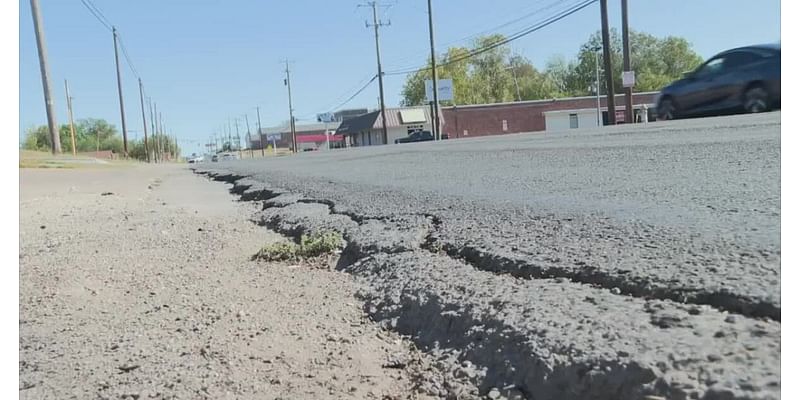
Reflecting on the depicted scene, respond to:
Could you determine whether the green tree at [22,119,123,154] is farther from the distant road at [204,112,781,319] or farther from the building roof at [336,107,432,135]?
the distant road at [204,112,781,319]

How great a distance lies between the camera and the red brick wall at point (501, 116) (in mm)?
60469

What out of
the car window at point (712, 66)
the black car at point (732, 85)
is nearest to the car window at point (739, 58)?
the black car at point (732, 85)

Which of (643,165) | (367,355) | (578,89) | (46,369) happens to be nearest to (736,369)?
(367,355)

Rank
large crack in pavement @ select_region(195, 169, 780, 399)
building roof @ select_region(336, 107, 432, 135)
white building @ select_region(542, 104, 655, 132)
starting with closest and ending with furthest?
large crack in pavement @ select_region(195, 169, 780, 399), white building @ select_region(542, 104, 655, 132), building roof @ select_region(336, 107, 432, 135)

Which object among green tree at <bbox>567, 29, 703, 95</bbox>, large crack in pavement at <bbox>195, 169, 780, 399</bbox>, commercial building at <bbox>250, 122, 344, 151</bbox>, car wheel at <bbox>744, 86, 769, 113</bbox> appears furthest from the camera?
commercial building at <bbox>250, 122, 344, 151</bbox>

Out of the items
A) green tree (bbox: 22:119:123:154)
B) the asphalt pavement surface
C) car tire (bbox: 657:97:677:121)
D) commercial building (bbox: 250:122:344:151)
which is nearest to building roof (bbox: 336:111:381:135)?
commercial building (bbox: 250:122:344:151)

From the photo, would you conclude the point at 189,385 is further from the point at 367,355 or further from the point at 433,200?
the point at 433,200

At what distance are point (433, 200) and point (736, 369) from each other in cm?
385

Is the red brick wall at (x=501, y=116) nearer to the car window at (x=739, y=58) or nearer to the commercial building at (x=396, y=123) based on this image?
the commercial building at (x=396, y=123)

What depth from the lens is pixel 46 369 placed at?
2.32m

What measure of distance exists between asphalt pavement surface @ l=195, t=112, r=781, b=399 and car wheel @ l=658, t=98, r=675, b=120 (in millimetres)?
10207

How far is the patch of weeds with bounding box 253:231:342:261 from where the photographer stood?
3.91 meters

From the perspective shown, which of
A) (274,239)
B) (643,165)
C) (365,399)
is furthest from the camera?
(643,165)
